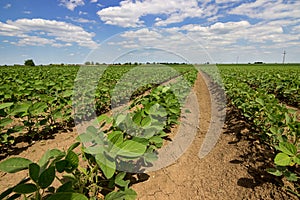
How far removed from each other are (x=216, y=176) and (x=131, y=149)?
1.70m

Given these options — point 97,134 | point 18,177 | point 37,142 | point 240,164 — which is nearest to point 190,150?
point 240,164

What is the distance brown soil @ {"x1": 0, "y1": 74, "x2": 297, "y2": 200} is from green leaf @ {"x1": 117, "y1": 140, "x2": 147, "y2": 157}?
3.73 ft

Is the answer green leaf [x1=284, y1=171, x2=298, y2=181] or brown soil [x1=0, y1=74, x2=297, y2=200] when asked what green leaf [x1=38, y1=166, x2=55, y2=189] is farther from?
green leaf [x1=284, y1=171, x2=298, y2=181]

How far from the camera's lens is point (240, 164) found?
8.68ft

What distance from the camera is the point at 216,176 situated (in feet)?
8.31

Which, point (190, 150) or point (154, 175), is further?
point (190, 150)

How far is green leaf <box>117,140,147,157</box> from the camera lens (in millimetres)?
1220

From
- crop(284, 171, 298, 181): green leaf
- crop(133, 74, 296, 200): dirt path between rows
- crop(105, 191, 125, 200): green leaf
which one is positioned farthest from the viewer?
crop(133, 74, 296, 200): dirt path between rows

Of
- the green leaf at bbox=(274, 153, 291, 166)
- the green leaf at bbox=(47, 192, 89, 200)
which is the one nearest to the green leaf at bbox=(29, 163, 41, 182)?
the green leaf at bbox=(47, 192, 89, 200)

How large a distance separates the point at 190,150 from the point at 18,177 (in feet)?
Result: 7.84

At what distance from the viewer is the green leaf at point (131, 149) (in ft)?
4.00

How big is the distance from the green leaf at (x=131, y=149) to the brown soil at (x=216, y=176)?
1136mm

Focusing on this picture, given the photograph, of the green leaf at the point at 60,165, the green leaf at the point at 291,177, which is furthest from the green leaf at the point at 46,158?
the green leaf at the point at 291,177

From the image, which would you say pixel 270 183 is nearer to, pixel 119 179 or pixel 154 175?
pixel 154 175
